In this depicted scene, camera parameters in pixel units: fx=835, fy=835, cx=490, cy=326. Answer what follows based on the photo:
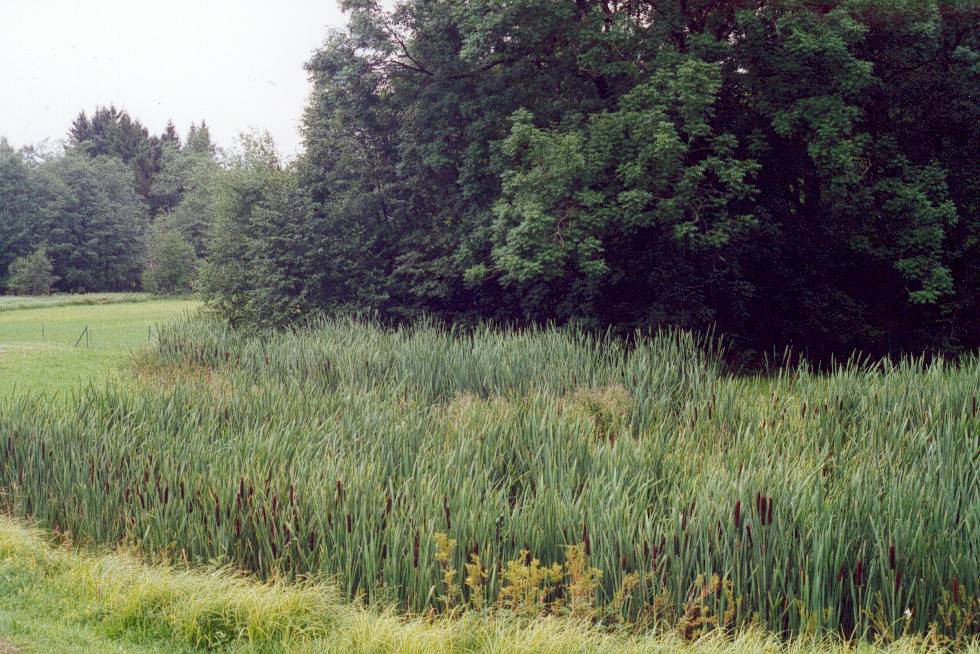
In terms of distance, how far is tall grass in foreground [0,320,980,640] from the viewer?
4801mm

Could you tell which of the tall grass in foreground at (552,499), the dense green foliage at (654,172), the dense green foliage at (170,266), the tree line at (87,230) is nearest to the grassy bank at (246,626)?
the tall grass in foreground at (552,499)

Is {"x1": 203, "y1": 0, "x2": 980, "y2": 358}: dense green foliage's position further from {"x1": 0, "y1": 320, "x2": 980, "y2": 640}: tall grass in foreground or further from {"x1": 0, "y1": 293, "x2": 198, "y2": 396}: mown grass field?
{"x1": 0, "y1": 320, "x2": 980, "y2": 640}: tall grass in foreground

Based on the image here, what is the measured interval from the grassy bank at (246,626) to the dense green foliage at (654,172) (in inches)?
457

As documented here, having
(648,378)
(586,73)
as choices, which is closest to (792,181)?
(586,73)

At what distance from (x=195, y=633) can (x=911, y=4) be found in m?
17.8

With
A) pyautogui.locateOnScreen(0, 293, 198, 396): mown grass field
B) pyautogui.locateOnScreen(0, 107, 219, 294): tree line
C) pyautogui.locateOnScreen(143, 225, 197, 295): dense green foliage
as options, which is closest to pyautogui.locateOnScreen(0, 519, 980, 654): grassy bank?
pyautogui.locateOnScreen(0, 293, 198, 396): mown grass field

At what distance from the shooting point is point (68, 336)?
86.9 ft

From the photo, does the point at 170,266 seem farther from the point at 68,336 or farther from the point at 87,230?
the point at 68,336

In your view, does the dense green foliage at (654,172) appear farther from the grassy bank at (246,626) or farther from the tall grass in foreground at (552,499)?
the grassy bank at (246,626)

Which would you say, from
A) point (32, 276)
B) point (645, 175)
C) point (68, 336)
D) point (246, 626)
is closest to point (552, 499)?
point (246, 626)

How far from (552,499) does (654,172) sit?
11.8 meters

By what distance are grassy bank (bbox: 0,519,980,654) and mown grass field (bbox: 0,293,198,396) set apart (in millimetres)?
3788

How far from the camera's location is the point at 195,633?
15.4ft

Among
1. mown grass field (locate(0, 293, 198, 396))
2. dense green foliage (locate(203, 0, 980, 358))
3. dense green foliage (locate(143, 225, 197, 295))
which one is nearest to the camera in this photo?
mown grass field (locate(0, 293, 198, 396))
